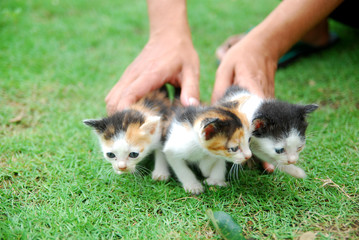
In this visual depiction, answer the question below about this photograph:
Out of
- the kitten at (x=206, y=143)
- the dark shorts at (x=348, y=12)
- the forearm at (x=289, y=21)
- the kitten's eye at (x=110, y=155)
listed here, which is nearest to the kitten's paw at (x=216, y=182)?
the kitten at (x=206, y=143)

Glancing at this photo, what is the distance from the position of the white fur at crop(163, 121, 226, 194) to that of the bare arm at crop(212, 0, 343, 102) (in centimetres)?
60

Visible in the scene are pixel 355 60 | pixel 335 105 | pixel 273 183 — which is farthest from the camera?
pixel 355 60

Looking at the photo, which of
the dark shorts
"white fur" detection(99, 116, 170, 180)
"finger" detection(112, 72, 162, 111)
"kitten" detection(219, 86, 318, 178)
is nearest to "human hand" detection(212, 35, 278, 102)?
"kitten" detection(219, 86, 318, 178)

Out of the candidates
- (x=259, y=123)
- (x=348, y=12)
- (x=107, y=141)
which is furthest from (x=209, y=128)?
(x=348, y=12)

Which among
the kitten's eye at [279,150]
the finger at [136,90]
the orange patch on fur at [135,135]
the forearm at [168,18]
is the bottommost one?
the kitten's eye at [279,150]

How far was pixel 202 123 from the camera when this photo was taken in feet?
5.74

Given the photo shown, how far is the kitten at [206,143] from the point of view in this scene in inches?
70.3

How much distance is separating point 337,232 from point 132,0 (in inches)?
205

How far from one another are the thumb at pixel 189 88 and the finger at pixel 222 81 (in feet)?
0.56

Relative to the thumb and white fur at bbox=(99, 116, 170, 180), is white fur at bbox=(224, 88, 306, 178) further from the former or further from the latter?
white fur at bbox=(99, 116, 170, 180)

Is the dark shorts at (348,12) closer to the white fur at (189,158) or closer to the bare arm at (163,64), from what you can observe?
the bare arm at (163,64)

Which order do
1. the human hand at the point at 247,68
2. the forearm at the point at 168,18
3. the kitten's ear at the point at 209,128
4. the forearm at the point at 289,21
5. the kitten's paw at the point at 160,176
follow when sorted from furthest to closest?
the forearm at the point at 168,18
the forearm at the point at 289,21
the human hand at the point at 247,68
the kitten's paw at the point at 160,176
the kitten's ear at the point at 209,128

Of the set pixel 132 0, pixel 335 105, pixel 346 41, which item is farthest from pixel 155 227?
pixel 132 0

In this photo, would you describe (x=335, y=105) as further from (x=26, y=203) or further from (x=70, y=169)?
(x=26, y=203)
